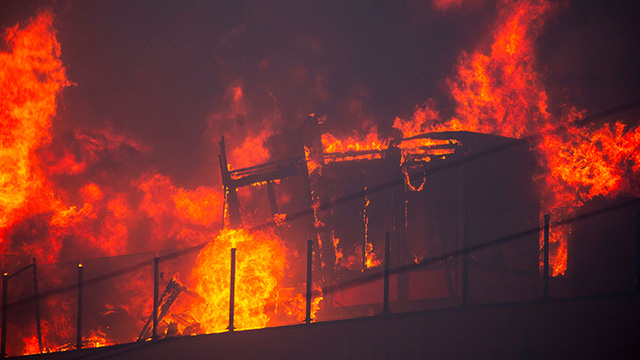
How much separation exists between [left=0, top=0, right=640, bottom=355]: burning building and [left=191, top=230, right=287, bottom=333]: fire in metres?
0.07

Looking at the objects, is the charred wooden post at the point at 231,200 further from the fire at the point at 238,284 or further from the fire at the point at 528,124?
the fire at the point at 528,124

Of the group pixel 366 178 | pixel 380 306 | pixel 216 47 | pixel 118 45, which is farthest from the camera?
pixel 216 47

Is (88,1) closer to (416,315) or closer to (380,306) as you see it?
(380,306)

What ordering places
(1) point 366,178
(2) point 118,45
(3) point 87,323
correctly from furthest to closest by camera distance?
1. (2) point 118,45
2. (1) point 366,178
3. (3) point 87,323

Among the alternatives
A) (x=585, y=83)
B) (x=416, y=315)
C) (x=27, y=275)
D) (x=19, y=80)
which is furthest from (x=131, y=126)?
(x=585, y=83)

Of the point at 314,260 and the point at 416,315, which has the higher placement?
the point at 314,260

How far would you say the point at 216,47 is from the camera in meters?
27.0

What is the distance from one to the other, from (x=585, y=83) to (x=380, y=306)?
47.5 ft

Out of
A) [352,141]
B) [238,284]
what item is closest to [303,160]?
[238,284]

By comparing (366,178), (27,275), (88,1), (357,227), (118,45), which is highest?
(88,1)

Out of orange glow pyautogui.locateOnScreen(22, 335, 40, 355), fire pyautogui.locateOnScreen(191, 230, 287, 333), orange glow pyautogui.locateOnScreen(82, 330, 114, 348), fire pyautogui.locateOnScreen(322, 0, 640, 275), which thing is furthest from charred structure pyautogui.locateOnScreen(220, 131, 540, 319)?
orange glow pyautogui.locateOnScreen(22, 335, 40, 355)

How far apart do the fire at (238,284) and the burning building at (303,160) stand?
67 millimetres

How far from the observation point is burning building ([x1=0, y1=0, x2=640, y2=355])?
1450 cm

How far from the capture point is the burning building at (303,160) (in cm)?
1450
